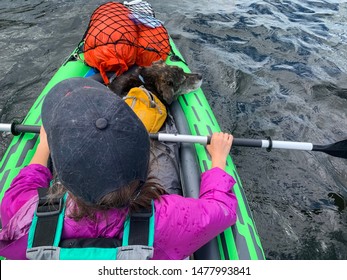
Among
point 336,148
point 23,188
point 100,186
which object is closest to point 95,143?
point 100,186

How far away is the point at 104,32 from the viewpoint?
305 centimetres

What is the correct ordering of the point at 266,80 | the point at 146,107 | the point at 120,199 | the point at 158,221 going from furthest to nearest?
the point at 266,80 → the point at 146,107 → the point at 158,221 → the point at 120,199

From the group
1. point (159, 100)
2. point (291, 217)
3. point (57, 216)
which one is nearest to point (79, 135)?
point (57, 216)

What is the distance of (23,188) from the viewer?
1497mm

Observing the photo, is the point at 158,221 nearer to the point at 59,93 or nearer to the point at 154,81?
the point at 59,93

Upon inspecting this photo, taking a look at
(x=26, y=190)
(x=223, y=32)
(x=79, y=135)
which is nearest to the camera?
(x=79, y=135)

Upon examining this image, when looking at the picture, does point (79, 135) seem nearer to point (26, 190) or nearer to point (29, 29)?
point (26, 190)

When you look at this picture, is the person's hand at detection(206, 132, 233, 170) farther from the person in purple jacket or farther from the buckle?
the buckle

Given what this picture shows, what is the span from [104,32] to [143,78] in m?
0.77

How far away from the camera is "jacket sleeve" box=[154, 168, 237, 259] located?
131 cm

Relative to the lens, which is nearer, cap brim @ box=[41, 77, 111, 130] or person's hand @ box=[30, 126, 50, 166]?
cap brim @ box=[41, 77, 111, 130]

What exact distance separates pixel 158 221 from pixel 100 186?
33cm

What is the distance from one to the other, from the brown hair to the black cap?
4cm

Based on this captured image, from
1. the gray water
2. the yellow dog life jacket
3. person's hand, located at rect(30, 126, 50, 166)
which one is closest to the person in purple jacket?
person's hand, located at rect(30, 126, 50, 166)
